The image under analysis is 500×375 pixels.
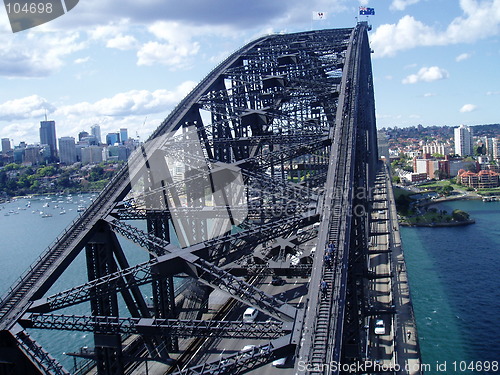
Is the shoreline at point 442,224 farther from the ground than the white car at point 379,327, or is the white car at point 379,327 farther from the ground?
the white car at point 379,327

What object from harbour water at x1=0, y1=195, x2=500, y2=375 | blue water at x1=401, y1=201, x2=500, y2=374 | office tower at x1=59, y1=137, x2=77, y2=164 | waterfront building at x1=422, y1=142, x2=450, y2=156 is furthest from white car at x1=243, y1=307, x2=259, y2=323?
waterfront building at x1=422, y1=142, x2=450, y2=156

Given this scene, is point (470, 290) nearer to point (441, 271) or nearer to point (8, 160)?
point (441, 271)

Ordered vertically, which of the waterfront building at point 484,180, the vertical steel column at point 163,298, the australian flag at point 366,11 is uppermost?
the australian flag at point 366,11

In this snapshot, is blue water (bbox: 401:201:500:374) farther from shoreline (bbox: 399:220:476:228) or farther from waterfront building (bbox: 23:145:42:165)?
waterfront building (bbox: 23:145:42:165)

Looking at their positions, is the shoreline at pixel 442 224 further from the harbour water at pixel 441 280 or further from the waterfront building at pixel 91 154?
the waterfront building at pixel 91 154

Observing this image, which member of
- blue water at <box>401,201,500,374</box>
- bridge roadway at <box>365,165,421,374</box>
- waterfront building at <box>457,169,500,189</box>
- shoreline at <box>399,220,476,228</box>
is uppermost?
bridge roadway at <box>365,165,421,374</box>

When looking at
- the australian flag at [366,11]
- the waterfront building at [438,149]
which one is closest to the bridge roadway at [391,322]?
the australian flag at [366,11]

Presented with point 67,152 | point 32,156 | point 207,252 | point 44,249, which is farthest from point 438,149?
point 207,252

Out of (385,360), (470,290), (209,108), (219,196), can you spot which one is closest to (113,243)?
(219,196)

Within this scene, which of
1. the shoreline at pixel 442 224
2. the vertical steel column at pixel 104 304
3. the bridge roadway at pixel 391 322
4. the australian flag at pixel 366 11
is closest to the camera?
the vertical steel column at pixel 104 304
